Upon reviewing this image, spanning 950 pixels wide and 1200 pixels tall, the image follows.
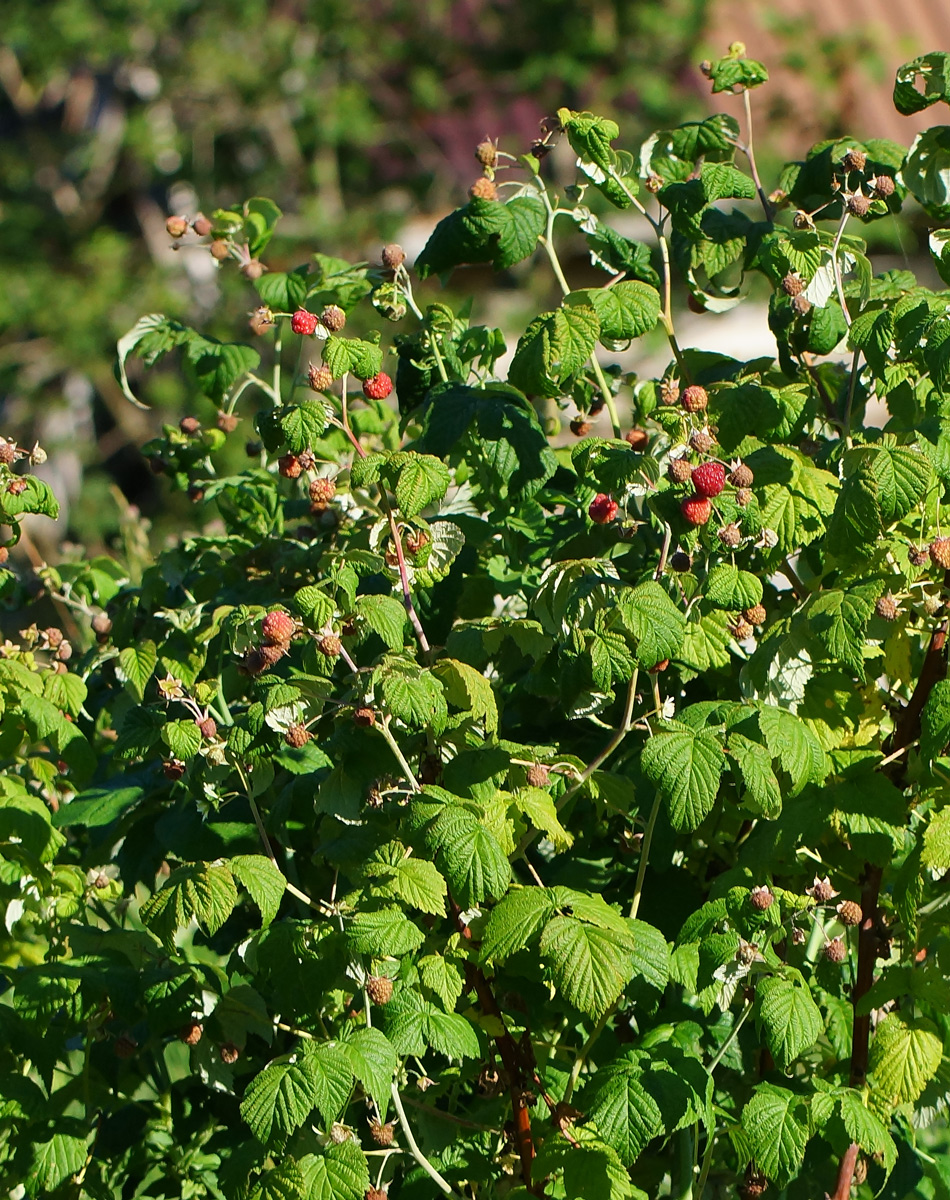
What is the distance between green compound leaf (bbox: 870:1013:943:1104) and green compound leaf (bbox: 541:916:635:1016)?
0.43m

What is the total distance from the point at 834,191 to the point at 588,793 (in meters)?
0.96

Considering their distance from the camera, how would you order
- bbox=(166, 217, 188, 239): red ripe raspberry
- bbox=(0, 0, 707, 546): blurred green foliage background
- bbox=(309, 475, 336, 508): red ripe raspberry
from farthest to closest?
bbox=(0, 0, 707, 546): blurred green foliage background → bbox=(166, 217, 188, 239): red ripe raspberry → bbox=(309, 475, 336, 508): red ripe raspberry

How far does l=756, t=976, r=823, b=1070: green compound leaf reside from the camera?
5.18 feet

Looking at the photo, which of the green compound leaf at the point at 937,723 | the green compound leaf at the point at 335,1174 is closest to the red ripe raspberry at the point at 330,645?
the green compound leaf at the point at 335,1174

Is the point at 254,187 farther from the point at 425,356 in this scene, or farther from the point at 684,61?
the point at 425,356

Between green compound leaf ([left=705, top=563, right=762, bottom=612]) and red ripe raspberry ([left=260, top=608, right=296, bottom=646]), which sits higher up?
red ripe raspberry ([left=260, top=608, right=296, bottom=646])

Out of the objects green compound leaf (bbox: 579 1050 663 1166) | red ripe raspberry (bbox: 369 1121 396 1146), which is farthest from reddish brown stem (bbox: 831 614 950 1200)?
red ripe raspberry (bbox: 369 1121 396 1146)

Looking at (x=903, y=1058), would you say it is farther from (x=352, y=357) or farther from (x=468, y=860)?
(x=352, y=357)

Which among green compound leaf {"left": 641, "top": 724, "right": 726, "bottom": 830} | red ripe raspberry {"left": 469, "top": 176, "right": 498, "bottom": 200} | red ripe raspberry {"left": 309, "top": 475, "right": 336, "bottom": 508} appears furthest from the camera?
red ripe raspberry {"left": 469, "top": 176, "right": 498, "bottom": 200}

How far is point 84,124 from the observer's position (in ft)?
34.8

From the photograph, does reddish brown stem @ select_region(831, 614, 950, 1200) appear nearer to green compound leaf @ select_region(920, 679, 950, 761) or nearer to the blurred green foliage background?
green compound leaf @ select_region(920, 679, 950, 761)

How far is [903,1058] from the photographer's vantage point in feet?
5.67

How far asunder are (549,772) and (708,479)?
42 centimetres

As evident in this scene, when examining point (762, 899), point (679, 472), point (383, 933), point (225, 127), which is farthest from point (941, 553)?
point (225, 127)
